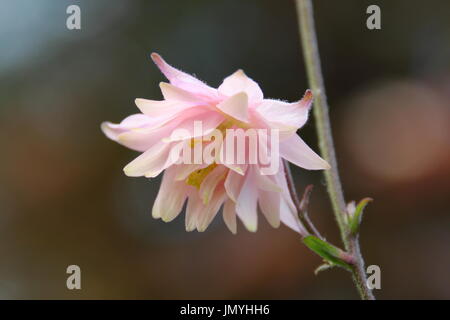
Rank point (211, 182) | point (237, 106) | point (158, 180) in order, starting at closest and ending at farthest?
Result: point (237, 106), point (211, 182), point (158, 180)

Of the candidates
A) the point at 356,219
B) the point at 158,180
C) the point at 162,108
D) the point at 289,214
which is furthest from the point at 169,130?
the point at 158,180

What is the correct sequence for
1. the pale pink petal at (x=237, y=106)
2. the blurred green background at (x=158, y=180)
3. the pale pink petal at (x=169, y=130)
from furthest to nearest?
the blurred green background at (x=158, y=180)
the pale pink petal at (x=169, y=130)
the pale pink petal at (x=237, y=106)

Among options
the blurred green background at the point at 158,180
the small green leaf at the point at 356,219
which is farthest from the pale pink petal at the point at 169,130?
the blurred green background at the point at 158,180

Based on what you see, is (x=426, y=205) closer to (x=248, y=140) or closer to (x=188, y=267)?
(x=188, y=267)

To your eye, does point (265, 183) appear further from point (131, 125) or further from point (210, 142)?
point (131, 125)

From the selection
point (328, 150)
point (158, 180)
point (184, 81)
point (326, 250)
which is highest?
point (158, 180)

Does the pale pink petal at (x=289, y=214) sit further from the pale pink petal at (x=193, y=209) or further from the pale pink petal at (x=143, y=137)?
the pale pink petal at (x=143, y=137)
